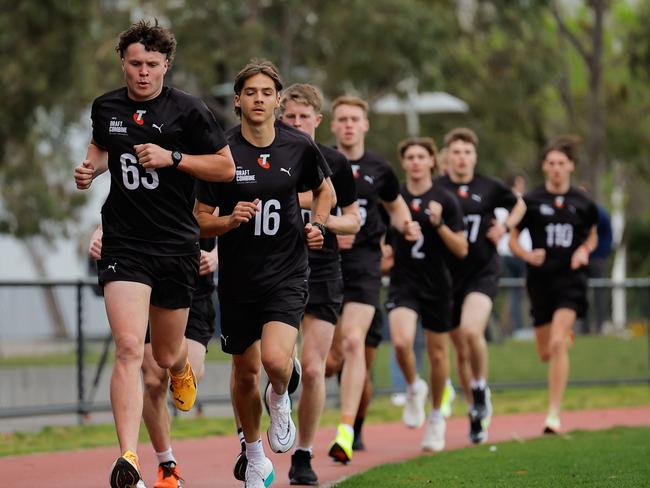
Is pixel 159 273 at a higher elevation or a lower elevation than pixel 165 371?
higher

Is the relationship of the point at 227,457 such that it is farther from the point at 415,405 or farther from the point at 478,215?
the point at 478,215

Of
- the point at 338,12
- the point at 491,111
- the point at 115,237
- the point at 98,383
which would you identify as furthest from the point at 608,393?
the point at 491,111

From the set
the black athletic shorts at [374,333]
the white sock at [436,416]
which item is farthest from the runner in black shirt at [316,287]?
the white sock at [436,416]

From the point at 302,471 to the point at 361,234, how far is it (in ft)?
8.77

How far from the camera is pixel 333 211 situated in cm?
1080

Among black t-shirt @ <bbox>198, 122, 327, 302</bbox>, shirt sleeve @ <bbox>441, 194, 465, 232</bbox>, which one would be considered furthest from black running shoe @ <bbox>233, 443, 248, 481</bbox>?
shirt sleeve @ <bbox>441, 194, 465, 232</bbox>

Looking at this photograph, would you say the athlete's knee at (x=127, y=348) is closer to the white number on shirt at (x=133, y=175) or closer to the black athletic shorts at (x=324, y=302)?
the white number on shirt at (x=133, y=175)

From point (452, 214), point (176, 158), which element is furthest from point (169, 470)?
point (452, 214)

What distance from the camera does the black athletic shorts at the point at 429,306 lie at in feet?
41.5

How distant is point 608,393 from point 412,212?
25.2 feet

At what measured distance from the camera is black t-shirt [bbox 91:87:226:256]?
8.37 meters

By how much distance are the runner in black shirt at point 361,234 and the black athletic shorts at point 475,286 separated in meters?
1.95

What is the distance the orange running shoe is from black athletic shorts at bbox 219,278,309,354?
0.78 metres

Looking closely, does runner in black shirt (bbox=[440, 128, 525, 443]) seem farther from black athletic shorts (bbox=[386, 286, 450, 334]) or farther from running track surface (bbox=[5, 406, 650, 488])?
running track surface (bbox=[5, 406, 650, 488])
